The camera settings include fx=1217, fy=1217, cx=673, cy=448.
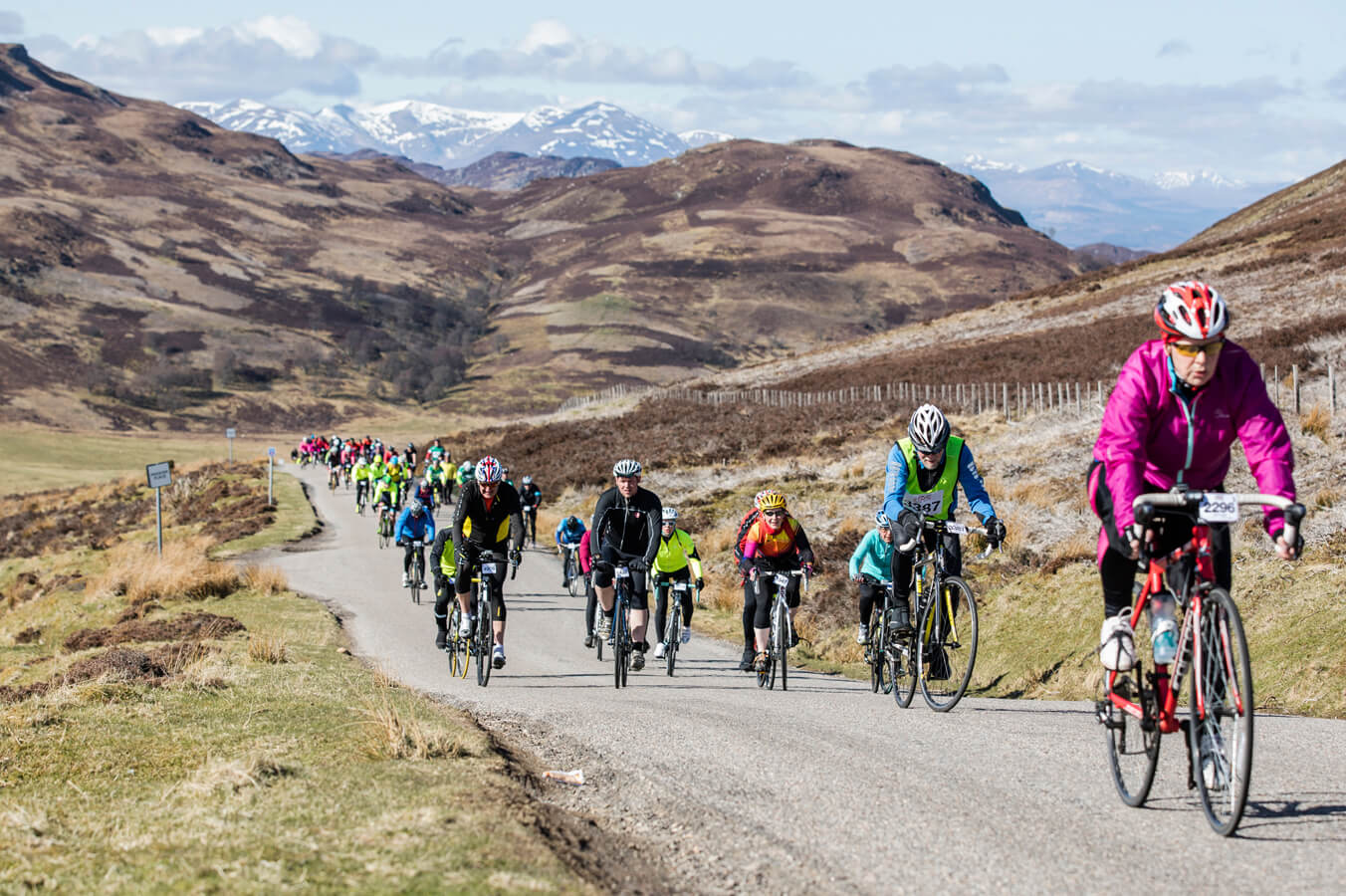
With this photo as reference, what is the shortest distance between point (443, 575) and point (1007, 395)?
29.7 m

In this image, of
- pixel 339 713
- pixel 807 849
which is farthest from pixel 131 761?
pixel 807 849

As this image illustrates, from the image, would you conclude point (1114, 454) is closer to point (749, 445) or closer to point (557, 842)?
point (557, 842)

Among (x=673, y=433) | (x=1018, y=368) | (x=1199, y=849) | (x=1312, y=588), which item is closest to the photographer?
(x=1199, y=849)

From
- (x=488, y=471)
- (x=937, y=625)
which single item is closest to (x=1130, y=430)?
(x=937, y=625)

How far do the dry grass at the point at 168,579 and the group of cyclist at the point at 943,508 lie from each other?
5.23 m

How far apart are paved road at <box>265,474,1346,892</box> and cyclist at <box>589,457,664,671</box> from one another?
1699mm

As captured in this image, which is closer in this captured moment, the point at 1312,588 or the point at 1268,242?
the point at 1312,588

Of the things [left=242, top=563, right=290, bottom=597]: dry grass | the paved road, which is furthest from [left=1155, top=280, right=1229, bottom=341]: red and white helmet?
[left=242, top=563, right=290, bottom=597]: dry grass

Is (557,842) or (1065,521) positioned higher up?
(1065,521)

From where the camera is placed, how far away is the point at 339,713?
30.1ft

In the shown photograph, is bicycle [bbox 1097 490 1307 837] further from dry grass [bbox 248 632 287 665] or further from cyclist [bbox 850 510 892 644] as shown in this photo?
dry grass [bbox 248 632 287 665]

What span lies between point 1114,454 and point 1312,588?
7718 mm

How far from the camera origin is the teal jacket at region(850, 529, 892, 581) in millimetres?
10586

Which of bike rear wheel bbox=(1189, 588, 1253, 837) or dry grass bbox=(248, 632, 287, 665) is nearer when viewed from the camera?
bike rear wheel bbox=(1189, 588, 1253, 837)
